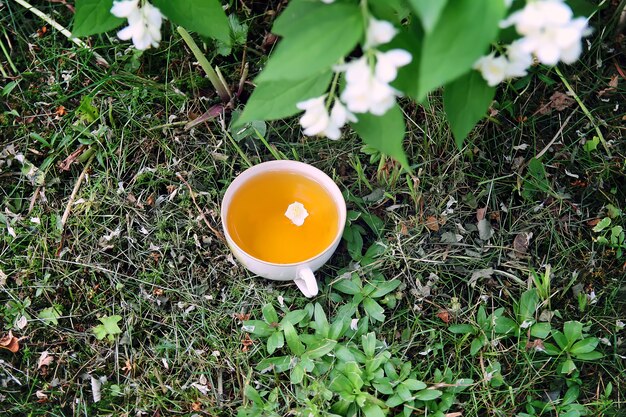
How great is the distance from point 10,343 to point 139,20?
0.69 meters

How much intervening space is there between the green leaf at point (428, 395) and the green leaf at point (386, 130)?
0.53 meters

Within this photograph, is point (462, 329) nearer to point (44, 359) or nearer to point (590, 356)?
point (590, 356)

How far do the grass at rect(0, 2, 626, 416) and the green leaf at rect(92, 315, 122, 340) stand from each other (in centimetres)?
1

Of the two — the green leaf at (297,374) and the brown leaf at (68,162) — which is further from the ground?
the brown leaf at (68,162)

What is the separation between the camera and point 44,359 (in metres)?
1.26

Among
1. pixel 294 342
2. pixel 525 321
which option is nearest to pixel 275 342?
pixel 294 342

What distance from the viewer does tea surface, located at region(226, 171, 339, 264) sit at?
4.15 ft

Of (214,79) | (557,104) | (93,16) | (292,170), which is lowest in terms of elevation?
(557,104)

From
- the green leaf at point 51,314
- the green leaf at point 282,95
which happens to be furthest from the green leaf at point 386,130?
the green leaf at point 51,314

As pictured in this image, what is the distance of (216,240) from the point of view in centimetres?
136

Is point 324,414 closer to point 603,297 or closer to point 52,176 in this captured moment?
point 603,297

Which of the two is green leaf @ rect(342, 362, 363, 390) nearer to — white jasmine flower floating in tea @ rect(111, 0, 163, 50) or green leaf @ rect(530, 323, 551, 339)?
green leaf @ rect(530, 323, 551, 339)

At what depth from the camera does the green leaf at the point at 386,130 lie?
0.82m

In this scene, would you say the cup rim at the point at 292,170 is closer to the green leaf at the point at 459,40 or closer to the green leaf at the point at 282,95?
the green leaf at the point at 282,95
